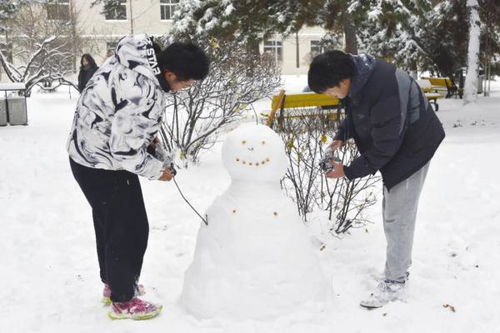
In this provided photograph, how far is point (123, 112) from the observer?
2596mm

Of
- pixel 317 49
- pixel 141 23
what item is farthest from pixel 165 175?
pixel 141 23

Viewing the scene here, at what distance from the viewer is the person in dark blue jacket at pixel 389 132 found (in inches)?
113

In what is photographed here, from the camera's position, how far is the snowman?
9.77ft

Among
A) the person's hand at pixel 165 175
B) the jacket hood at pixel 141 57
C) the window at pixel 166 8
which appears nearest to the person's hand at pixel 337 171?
the person's hand at pixel 165 175

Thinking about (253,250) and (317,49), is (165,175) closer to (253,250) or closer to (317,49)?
(253,250)

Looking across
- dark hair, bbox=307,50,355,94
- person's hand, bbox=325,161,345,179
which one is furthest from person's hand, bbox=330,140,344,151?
dark hair, bbox=307,50,355,94

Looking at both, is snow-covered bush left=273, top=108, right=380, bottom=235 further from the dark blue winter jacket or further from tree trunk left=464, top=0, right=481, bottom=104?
tree trunk left=464, top=0, right=481, bottom=104

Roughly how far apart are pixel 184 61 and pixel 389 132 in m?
1.13

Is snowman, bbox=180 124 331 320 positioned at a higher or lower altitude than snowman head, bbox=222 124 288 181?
lower

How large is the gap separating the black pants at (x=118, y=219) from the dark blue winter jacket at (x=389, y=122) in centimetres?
121

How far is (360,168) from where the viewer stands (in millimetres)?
3033

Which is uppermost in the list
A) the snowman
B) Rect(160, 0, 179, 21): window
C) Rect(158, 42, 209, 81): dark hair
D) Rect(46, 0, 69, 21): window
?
Rect(160, 0, 179, 21): window

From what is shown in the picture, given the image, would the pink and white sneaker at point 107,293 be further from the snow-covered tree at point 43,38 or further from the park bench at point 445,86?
the snow-covered tree at point 43,38

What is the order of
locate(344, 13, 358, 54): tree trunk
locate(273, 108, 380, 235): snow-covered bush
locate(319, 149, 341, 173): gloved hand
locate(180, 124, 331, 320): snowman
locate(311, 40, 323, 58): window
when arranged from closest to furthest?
1. locate(180, 124, 331, 320): snowman
2. locate(319, 149, 341, 173): gloved hand
3. locate(273, 108, 380, 235): snow-covered bush
4. locate(344, 13, 358, 54): tree trunk
5. locate(311, 40, 323, 58): window
